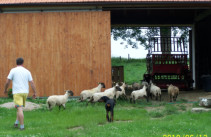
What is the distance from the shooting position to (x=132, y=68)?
36281mm

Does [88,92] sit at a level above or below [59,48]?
below

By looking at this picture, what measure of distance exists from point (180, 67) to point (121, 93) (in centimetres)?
675

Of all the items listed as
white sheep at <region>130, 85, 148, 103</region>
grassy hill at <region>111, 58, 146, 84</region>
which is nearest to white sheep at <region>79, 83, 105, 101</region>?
white sheep at <region>130, 85, 148, 103</region>

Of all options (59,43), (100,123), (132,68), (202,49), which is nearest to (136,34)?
(132,68)

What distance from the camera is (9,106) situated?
501 inches

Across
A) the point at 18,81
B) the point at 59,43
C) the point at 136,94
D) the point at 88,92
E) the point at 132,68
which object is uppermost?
the point at 59,43

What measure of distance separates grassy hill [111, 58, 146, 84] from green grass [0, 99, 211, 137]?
1897 centimetres

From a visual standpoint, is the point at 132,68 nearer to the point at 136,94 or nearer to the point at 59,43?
the point at 59,43

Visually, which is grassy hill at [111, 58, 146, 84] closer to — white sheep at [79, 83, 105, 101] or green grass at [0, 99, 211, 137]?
white sheep at [79, 83, 105, 101]

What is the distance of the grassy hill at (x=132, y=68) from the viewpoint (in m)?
31.7

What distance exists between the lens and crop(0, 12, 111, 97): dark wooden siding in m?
15.5

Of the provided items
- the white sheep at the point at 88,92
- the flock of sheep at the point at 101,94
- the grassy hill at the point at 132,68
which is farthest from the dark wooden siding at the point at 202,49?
the white sheep at the point at 88,92

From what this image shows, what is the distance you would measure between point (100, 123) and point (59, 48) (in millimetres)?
7010

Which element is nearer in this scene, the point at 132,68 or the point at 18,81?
the point at 18,81
